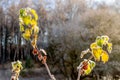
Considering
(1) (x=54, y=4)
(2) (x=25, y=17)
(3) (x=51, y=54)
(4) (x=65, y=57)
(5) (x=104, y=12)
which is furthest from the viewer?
(1) (x=54, y=4)

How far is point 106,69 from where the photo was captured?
1052 cm

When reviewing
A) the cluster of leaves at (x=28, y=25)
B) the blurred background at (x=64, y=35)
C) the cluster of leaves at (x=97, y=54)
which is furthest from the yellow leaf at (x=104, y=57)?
the blurred background at (x=64, y=35)

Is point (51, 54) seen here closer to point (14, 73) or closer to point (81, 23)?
point (81, 23)

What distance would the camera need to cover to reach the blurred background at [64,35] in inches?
424

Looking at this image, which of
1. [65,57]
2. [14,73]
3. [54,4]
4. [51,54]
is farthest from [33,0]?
[14,73]

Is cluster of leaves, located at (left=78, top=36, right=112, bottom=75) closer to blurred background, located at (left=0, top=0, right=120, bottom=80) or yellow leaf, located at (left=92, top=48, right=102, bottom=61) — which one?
yellow leaf, located at (left=92, top=48, right=102, bottom=61)

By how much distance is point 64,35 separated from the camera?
470 inches

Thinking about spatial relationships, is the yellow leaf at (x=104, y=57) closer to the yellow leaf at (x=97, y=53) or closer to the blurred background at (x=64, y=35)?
the yellow leaf at (x=97, y=53)

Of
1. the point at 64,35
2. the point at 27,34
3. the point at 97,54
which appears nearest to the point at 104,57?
the point at 97,54

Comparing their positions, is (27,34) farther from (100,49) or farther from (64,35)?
(64,35)

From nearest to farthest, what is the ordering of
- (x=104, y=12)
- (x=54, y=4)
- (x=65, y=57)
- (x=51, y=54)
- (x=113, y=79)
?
(x=113, y=79) < (x=104, y=12) < (x=65, y=57) < (x=51, y=54) < (x=54, y=4)

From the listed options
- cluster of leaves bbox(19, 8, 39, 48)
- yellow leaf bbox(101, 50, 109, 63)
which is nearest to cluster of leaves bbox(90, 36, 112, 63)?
yellow leaf bbox(101, 50, 109, 63)

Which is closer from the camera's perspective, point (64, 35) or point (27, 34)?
point (27, 34)

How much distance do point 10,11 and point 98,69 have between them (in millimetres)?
8322
